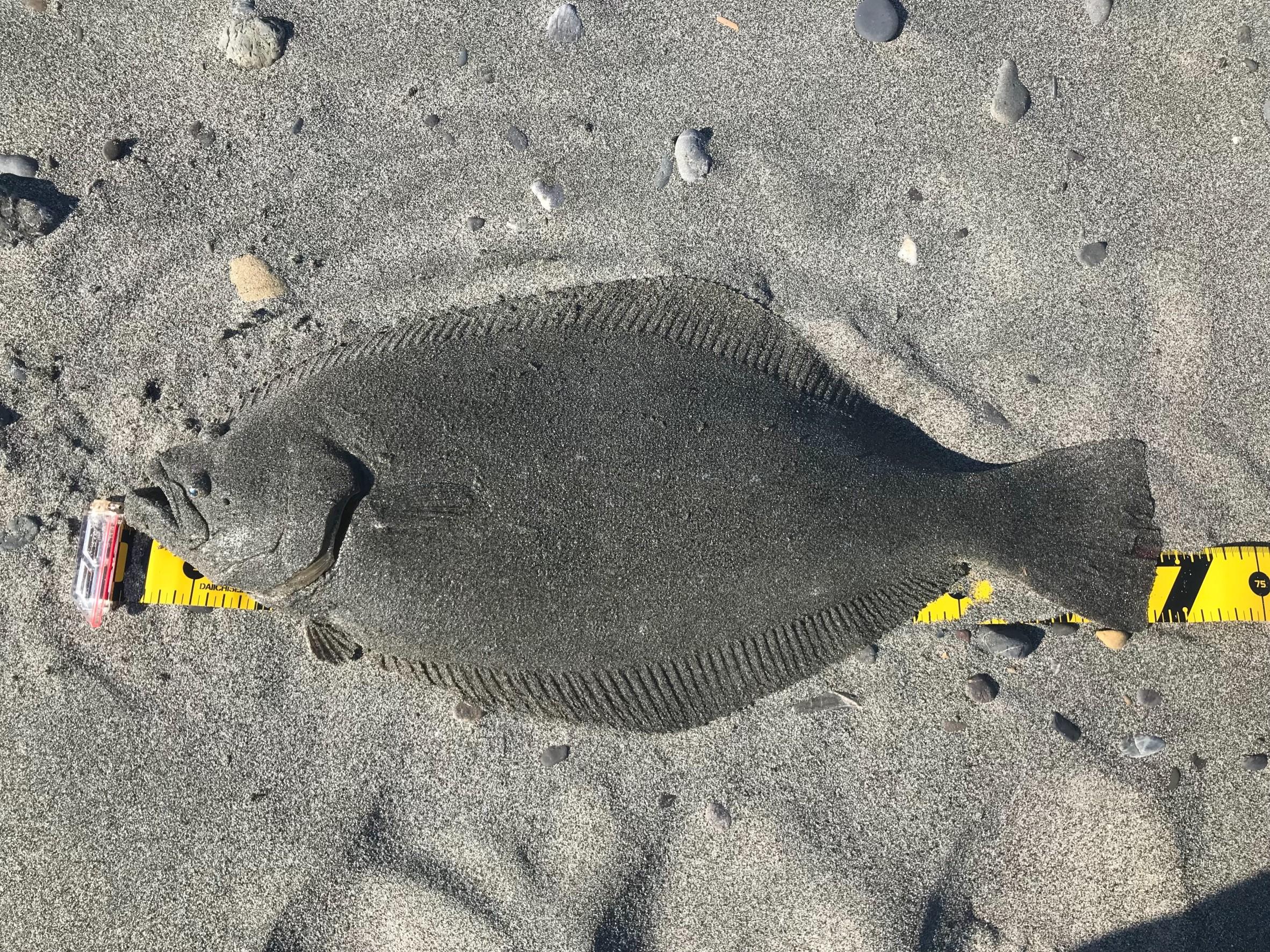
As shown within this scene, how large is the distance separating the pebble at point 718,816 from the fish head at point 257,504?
132 cm

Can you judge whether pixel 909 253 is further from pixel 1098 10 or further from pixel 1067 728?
pixel 1067 728

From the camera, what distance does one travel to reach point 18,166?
8.73 ft

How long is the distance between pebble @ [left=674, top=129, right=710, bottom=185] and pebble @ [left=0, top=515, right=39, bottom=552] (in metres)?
2.29

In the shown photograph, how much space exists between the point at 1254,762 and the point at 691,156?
8.19ft

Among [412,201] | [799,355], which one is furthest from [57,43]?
[799,355]

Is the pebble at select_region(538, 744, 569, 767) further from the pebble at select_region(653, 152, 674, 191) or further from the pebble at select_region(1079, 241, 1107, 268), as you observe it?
the pebble at select_region(1079, 241, 1107, 268)

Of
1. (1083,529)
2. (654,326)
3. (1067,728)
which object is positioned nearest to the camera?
(1083,529)

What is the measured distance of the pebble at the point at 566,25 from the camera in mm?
2689

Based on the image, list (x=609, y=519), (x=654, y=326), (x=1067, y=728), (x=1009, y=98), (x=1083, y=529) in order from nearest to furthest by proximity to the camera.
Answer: (x=609, y=519) → (x=1083, y=529) → (x=654, y=326) → (x=1067, y=728) → (x=1009, y=98)

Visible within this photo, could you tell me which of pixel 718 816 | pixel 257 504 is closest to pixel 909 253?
pixel 718 816

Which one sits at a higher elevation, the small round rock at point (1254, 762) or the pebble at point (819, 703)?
the small round rock at point (1254, 762)

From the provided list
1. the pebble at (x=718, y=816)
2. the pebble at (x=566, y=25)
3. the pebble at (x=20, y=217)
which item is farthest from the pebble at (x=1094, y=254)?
the pebble at (x=20, y=217)

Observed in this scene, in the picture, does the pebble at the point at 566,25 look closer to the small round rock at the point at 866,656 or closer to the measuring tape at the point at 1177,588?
the measuring tape at the point at 1177,588

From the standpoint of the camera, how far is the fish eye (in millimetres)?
2189
